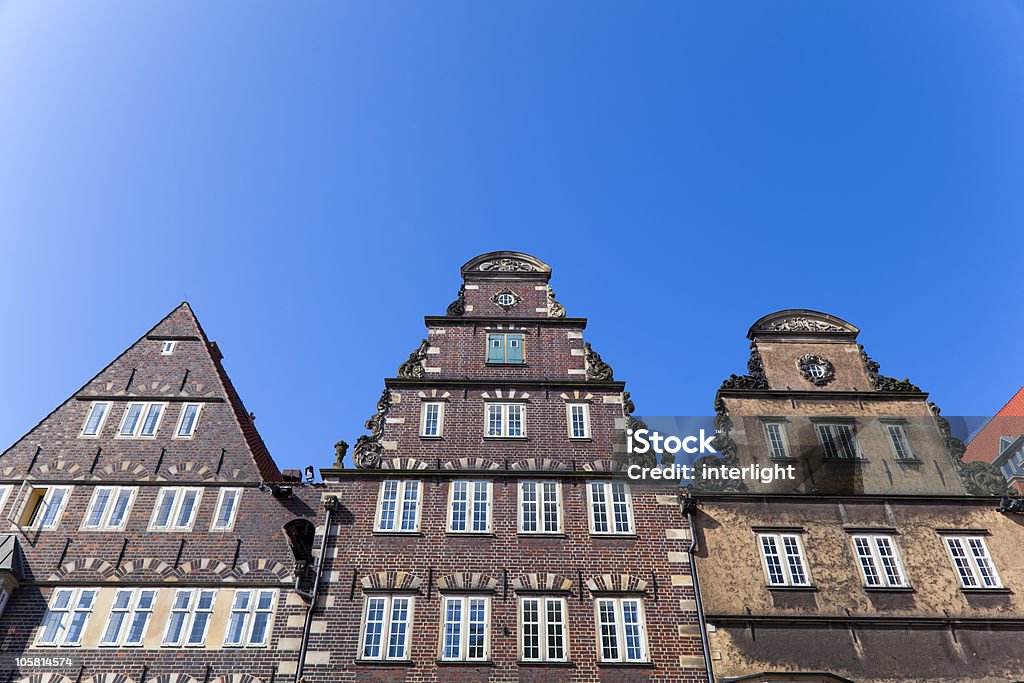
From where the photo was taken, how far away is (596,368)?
25203mm

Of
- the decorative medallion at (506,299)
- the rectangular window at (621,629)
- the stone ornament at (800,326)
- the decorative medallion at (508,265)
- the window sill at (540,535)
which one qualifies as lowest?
the rectangular window at (621,629)

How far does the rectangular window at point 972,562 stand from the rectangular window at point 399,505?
1372 centimetres

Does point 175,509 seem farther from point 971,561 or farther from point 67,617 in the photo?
point 971,561

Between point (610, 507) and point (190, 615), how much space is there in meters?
10.7

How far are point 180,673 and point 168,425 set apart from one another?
733 centimetres

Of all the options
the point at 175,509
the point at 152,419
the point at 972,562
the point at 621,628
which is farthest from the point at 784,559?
the point at 152,419

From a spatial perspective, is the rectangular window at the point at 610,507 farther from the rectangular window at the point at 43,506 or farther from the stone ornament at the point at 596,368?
the rectangular window at the point at 43,506

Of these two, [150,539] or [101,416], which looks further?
[101,416]

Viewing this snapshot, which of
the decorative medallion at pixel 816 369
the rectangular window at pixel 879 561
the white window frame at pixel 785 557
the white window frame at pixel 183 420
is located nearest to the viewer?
the white window frame at pixel 785 557

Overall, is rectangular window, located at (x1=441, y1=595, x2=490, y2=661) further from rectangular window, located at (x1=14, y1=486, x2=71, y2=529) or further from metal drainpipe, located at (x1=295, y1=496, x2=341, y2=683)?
rectangular window, located at (x1=14, y1=486, x2=71, y2=529)

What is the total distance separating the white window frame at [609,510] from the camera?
Result: 21.4 metres

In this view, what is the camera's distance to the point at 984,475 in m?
23.0

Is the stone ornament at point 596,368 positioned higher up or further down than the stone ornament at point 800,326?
further down

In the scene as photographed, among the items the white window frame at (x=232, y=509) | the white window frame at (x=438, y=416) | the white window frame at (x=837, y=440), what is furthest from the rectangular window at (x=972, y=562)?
the white window frame at (x=232, y=509)
